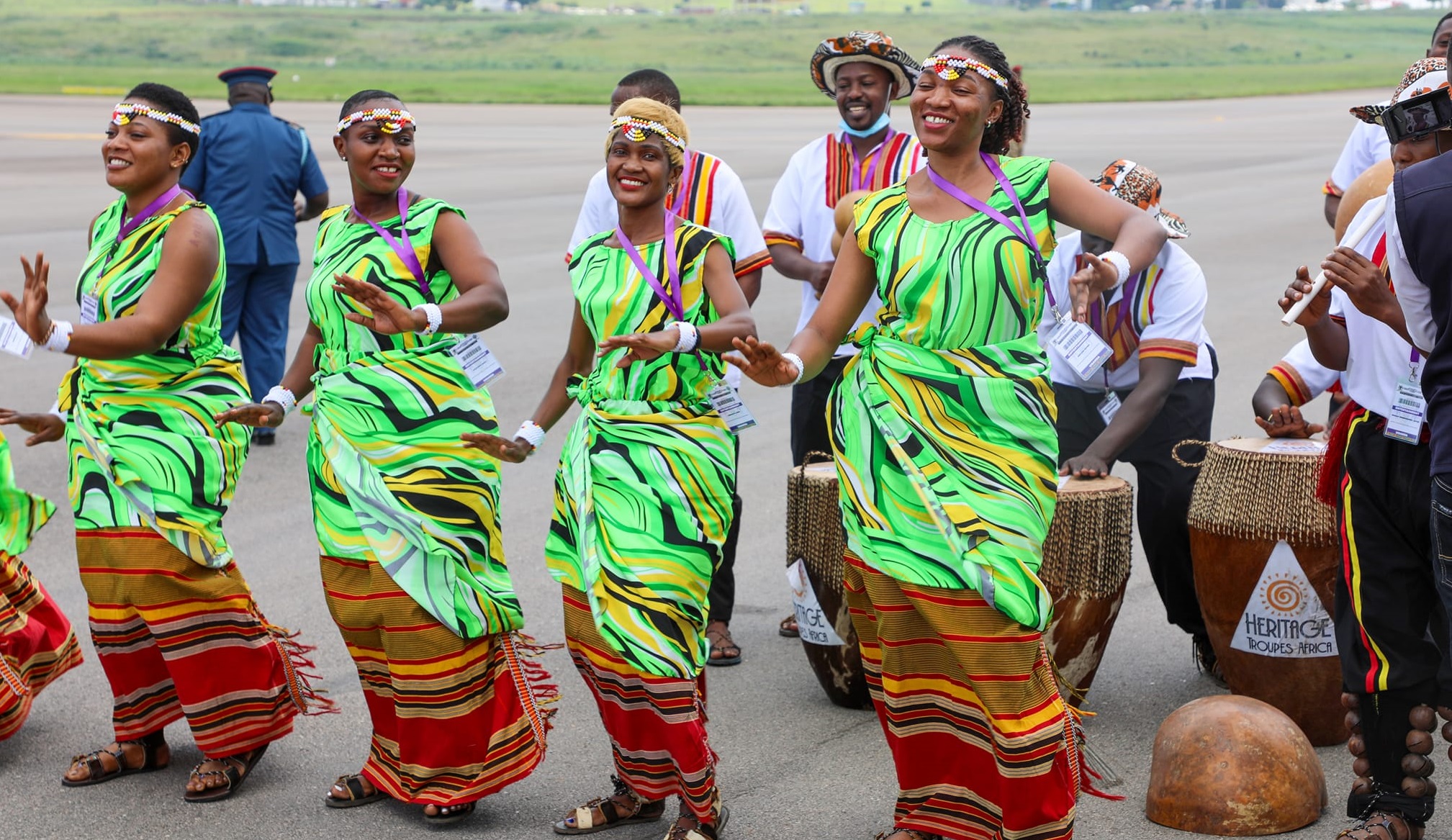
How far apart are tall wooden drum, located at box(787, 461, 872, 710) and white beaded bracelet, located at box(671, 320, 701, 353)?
1120 mm

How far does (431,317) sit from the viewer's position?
458 cm

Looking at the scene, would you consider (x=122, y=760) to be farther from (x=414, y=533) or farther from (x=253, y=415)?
(x=414, y=533)

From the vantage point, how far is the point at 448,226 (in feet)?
15.9

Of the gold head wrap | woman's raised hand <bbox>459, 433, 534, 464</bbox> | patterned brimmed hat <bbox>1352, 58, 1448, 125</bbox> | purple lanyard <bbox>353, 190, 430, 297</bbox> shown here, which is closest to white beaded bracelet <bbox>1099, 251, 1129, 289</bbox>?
patterned brimmed hat <bbox>1352, 58, 1448, 125</bbox>

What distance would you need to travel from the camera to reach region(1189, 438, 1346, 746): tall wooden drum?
16.9 feet

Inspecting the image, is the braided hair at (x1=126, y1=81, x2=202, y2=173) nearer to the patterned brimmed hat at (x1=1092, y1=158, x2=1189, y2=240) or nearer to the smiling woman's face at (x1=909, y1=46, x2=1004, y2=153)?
the smiling woman's face at (x1=909, y1=46, x2=1004, y2=153)

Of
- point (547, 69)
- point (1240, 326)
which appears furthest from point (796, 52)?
point (1240, 326)

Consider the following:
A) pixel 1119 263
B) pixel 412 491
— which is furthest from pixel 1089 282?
pixel 412 491

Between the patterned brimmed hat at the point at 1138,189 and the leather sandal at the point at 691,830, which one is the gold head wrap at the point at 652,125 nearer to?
the patterned brimmed hat at the point at 1138,189

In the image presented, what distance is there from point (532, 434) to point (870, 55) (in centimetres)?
246

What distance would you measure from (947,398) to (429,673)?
166 centimetres

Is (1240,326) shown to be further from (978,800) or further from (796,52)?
(796,52)

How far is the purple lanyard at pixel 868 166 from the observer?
642 cm

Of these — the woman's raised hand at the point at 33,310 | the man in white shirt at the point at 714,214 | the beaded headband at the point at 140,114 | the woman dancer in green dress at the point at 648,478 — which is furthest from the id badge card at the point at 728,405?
the woman's raised hand at the point at 33,310
